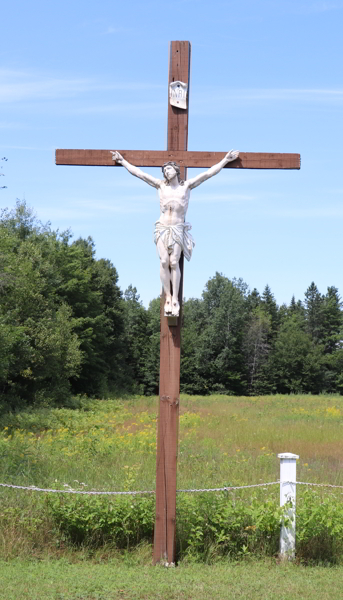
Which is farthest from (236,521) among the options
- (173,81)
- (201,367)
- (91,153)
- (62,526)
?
(201,367)

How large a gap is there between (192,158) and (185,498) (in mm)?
3820

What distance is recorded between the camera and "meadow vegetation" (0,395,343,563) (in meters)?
6.91

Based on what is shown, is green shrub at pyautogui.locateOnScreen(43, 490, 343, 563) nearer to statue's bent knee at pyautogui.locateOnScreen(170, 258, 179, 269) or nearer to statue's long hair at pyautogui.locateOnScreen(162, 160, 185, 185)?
statue's bent knee at pyautogui.locateOnScreen(170, 258, 179, 269)

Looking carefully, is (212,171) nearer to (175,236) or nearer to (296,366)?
(175,236)

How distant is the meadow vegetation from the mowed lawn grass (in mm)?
324

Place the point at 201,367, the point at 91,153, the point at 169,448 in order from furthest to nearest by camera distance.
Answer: the point at 201,367 < the point at 91,153 < the point at 169,448

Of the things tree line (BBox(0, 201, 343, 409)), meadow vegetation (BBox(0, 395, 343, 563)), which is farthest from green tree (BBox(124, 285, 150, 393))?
meadow vegetation (BBox(0, 395, 343, 563))

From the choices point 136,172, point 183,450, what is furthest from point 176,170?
point 183,450

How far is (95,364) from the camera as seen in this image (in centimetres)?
4572

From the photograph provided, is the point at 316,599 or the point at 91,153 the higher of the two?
the point at 91,153

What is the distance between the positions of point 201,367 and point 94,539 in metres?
57.3

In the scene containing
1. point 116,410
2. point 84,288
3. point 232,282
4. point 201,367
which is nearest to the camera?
point 116,410

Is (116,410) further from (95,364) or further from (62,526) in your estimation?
(62,526)

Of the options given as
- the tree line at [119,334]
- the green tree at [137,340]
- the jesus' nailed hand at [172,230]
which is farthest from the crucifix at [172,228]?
the green tree at [137,340]
